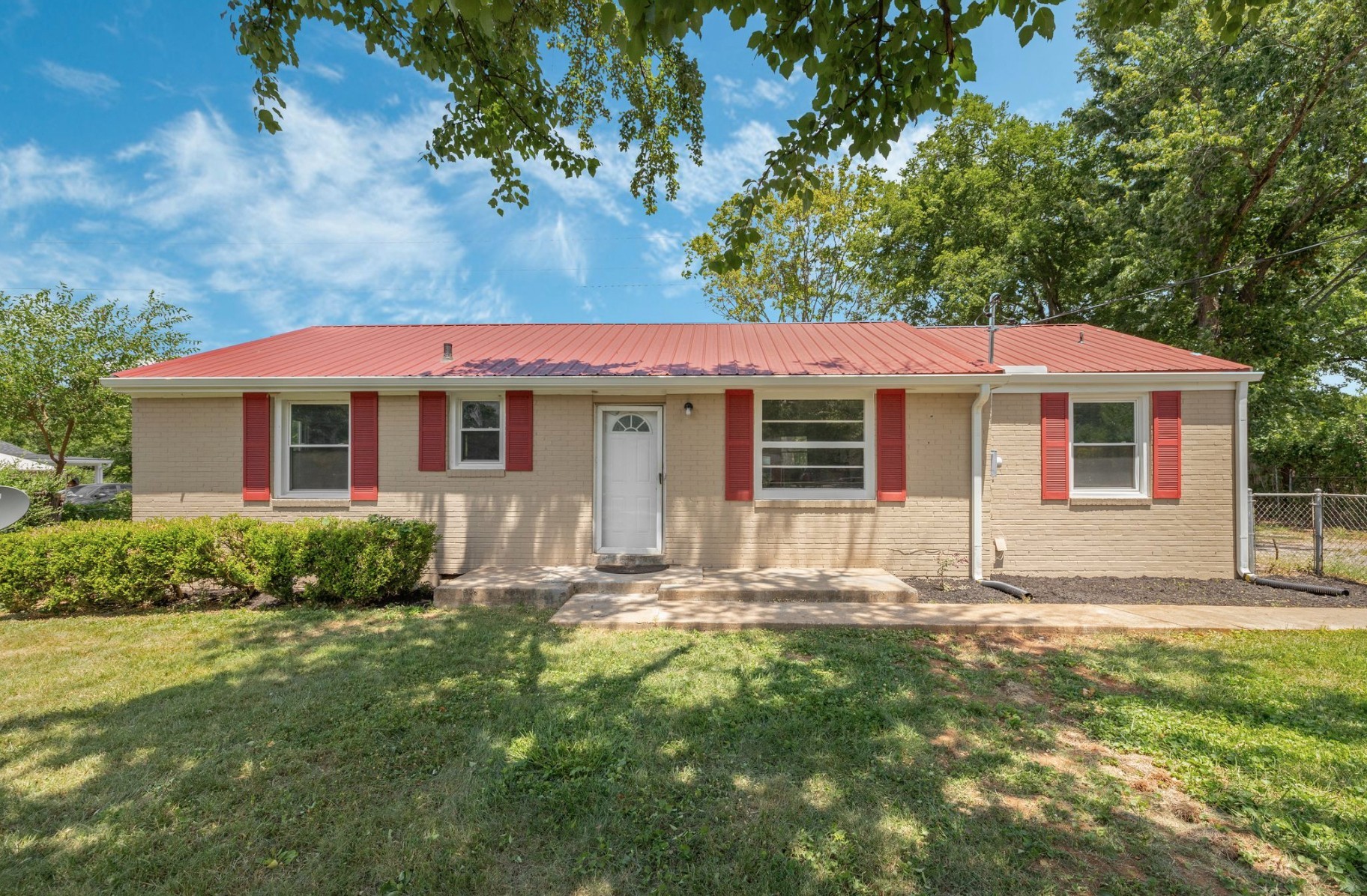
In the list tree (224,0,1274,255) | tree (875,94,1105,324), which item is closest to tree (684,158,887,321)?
tree (875,94,1105,324)

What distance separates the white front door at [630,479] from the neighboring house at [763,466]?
30 mm

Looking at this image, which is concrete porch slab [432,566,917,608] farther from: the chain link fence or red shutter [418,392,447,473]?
the chain link fence

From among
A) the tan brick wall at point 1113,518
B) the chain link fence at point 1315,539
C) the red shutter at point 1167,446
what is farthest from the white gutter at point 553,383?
the chain link fence at point 1315,539

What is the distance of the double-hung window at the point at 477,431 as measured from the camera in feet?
24.6

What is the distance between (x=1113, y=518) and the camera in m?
7.37

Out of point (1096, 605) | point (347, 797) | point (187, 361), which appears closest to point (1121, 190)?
point (1096, 605)

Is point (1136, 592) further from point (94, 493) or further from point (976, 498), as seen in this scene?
point (94, 493)

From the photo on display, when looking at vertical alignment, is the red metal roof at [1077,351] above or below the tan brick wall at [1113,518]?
above

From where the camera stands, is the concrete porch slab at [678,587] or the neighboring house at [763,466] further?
the neighboring house at [763,466]

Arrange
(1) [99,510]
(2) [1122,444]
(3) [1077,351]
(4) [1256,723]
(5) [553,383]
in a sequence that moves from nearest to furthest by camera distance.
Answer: (4) [1256,723]
(5) [553,383]
(2) [1122,444]
(3) [1077,351]
(1) [99,510]

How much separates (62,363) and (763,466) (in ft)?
53.1

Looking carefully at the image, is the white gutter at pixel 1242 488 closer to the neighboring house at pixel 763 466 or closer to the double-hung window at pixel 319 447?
the neighboring house at pixel 763 466

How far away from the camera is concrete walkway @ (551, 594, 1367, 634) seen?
17.3 ft

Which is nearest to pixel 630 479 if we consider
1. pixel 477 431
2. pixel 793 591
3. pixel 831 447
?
pixel 477 431
